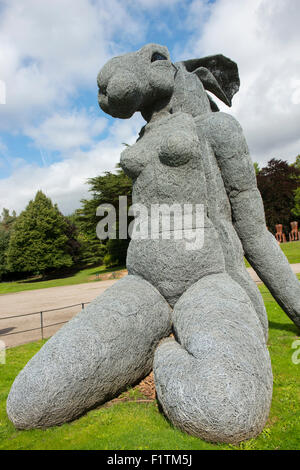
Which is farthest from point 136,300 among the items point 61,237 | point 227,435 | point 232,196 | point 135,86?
point 61,237

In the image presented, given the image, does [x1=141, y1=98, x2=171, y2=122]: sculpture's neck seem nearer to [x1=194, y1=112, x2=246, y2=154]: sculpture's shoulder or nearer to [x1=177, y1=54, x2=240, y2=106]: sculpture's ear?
[x1=194, y1=112, x2=246, y2=154]: sculpture's shoulder

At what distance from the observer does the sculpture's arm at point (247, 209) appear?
346cm

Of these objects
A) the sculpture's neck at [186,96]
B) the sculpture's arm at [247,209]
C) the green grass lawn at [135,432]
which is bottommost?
the green grass lawn at [135,432]

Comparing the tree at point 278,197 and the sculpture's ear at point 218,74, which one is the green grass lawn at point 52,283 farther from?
the sculpture's ear at point 218,74

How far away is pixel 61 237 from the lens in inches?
1252

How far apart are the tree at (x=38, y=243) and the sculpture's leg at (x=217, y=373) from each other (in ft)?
98.3

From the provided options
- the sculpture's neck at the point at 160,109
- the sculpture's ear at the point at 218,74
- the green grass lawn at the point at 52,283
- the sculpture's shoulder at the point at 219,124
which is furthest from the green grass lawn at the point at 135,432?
the green grass lawn at the point at 52,283

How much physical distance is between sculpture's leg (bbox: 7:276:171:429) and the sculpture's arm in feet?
4.48

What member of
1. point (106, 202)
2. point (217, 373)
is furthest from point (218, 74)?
point (106, 202)

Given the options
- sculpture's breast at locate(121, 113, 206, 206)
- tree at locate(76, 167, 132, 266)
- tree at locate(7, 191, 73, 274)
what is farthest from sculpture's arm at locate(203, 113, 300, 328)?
tree at locate(7, 191, 73, 274)

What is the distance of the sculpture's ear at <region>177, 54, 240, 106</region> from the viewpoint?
4277mm

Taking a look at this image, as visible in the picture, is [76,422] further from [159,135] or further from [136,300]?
[159,135]
